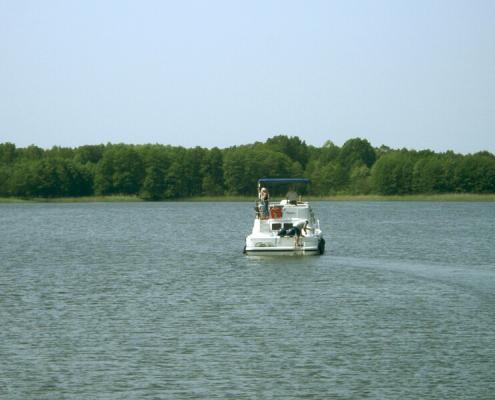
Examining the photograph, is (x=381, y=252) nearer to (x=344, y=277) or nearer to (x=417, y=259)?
(x=417, y=259)

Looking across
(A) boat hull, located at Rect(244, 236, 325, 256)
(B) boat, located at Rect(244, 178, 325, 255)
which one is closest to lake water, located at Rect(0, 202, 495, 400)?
(A) boat hull, located at Rect(244, 236, 325, 256)

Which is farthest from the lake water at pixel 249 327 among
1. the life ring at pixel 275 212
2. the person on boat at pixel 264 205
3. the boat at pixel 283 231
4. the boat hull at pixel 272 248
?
the person on boat at pixel 264 205

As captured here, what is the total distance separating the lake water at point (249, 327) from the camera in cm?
2328

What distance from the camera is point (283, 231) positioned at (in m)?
52.0

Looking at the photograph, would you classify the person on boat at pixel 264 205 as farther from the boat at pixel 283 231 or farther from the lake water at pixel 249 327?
the lake water at pixel 249 327

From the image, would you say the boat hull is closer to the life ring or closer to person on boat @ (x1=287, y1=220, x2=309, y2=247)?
person on boat @ (x1=287, y1=220, x2=309, y2=247)

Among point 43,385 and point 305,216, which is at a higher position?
point 305,216

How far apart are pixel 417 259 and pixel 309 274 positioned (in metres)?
11.1

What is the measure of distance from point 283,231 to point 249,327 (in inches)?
836

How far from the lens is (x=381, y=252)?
61.5 metres

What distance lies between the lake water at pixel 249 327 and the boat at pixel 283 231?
0.80 metres

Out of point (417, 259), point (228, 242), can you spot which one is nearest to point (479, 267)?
point (417, 259)

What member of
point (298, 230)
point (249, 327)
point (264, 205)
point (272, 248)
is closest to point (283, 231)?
point (298, 230)

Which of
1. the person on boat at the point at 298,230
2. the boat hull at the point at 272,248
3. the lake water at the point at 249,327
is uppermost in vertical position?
the person on boat at the point at 298,230
